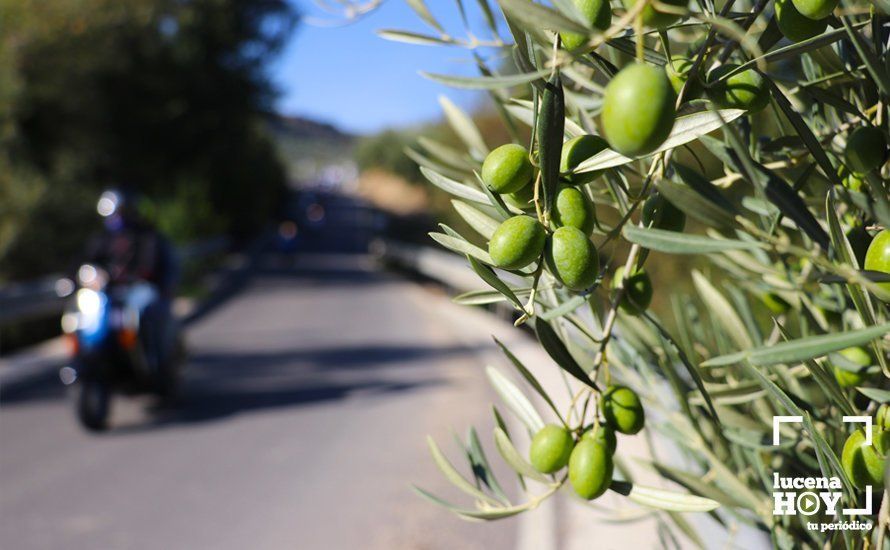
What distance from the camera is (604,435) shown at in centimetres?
73

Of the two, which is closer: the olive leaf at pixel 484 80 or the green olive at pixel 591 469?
the olive leaf at pixel 484 80

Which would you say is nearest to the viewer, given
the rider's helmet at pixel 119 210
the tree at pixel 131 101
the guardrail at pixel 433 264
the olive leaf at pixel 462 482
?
the olive leaf at pixel 462 482

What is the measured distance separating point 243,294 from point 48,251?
4.53 m

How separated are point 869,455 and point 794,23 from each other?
35 cm

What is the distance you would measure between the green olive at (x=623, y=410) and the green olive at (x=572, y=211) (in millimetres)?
211

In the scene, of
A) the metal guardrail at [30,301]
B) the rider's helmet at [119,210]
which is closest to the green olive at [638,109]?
the rider's helmet at [119,210]

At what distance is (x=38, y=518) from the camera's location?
14.0ft

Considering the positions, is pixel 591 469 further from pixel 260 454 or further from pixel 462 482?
pixel 260 454

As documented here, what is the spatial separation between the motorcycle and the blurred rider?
0.6 inches

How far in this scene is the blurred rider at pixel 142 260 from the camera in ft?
19.2

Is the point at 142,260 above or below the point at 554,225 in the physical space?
above

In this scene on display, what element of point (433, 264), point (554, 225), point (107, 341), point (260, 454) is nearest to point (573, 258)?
point (554, 225)

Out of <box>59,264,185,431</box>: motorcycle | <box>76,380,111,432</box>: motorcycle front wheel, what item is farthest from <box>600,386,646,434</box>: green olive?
<box>76,380,111,432</box>: motorcycle front wheel

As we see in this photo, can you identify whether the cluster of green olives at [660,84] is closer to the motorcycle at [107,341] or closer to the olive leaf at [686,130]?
the olive leaf at [686,130]
